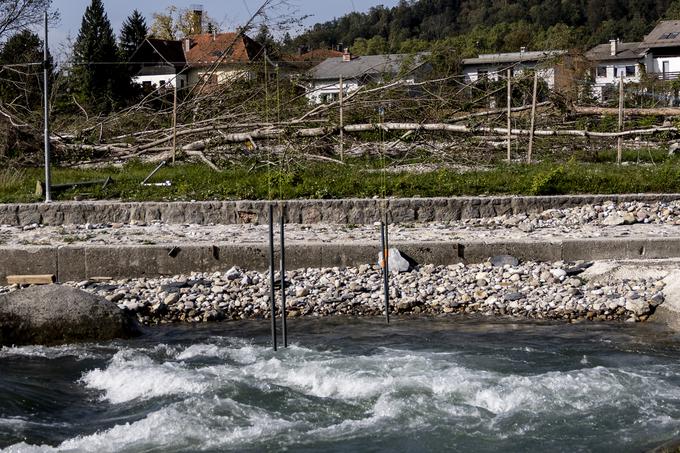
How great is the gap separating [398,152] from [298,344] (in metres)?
10.2

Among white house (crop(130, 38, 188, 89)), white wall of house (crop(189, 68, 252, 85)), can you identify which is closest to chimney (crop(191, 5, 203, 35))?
white house (crop(130, 38, 188, 89))

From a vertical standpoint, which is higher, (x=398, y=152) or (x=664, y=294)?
(x=398, y=152)

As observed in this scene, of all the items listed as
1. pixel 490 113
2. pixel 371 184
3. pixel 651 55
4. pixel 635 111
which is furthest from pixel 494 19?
pixel 371 184

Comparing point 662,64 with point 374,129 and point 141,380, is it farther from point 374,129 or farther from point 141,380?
point 141,380

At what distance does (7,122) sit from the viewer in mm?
→ 21156

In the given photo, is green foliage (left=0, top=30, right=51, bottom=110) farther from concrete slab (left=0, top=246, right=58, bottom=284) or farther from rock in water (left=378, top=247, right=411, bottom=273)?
rock in water (left=378, top=247, right=411, bottom=273)

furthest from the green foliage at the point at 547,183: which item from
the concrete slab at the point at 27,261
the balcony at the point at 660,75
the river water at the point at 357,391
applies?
the balcony at the point at 660,75

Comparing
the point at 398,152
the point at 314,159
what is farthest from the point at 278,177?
the point at 398,152

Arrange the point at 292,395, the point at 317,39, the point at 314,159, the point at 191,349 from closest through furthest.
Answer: the point at 292,395, the point at 191,349, the point at 314,159, the point at 317,39

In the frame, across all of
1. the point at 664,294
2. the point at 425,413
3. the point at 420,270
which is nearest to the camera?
the point at 425,413

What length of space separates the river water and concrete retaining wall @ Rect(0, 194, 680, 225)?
13.3ft

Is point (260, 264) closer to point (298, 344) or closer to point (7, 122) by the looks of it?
point (298, 344)

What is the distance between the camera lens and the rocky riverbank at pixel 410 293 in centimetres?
1180

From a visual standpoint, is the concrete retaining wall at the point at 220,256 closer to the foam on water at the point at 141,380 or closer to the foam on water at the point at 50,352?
the foam on water at the point at 50,352
